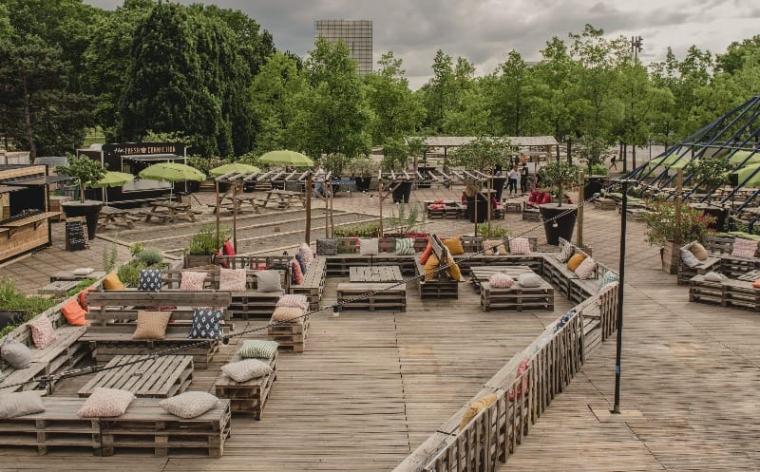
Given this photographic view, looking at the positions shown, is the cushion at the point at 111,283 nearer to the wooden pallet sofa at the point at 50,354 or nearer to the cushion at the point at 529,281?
the wooden pallet sofa at the point at 50,354

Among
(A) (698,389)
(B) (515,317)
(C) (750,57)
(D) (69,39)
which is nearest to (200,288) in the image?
(B) (515,317)

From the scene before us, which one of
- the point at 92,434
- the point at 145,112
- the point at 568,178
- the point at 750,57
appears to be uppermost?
the point at 750,57

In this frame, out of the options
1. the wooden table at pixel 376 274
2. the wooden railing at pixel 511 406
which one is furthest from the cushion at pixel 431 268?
the wooden railing at pixel 511 406

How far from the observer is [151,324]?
12.7 meters

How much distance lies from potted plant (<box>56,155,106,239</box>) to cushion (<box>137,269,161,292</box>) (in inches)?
458

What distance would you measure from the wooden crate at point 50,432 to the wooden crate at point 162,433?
20cm

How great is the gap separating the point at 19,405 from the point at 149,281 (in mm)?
6570

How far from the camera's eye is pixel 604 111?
4666cm

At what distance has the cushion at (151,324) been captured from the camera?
12609 mm

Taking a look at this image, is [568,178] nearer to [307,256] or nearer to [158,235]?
[307,256]

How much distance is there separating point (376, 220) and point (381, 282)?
14.4 metres

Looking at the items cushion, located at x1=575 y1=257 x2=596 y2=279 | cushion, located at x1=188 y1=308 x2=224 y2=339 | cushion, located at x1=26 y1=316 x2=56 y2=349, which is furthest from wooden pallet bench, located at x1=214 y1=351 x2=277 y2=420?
cushion, located at x1=575 y1=257 x2=596 y2=279

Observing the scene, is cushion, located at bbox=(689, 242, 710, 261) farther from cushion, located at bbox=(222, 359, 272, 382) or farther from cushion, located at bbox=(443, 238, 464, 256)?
cushion, located at bbox=(222, 359, 272, 382)

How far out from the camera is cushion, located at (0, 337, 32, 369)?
442 inches
